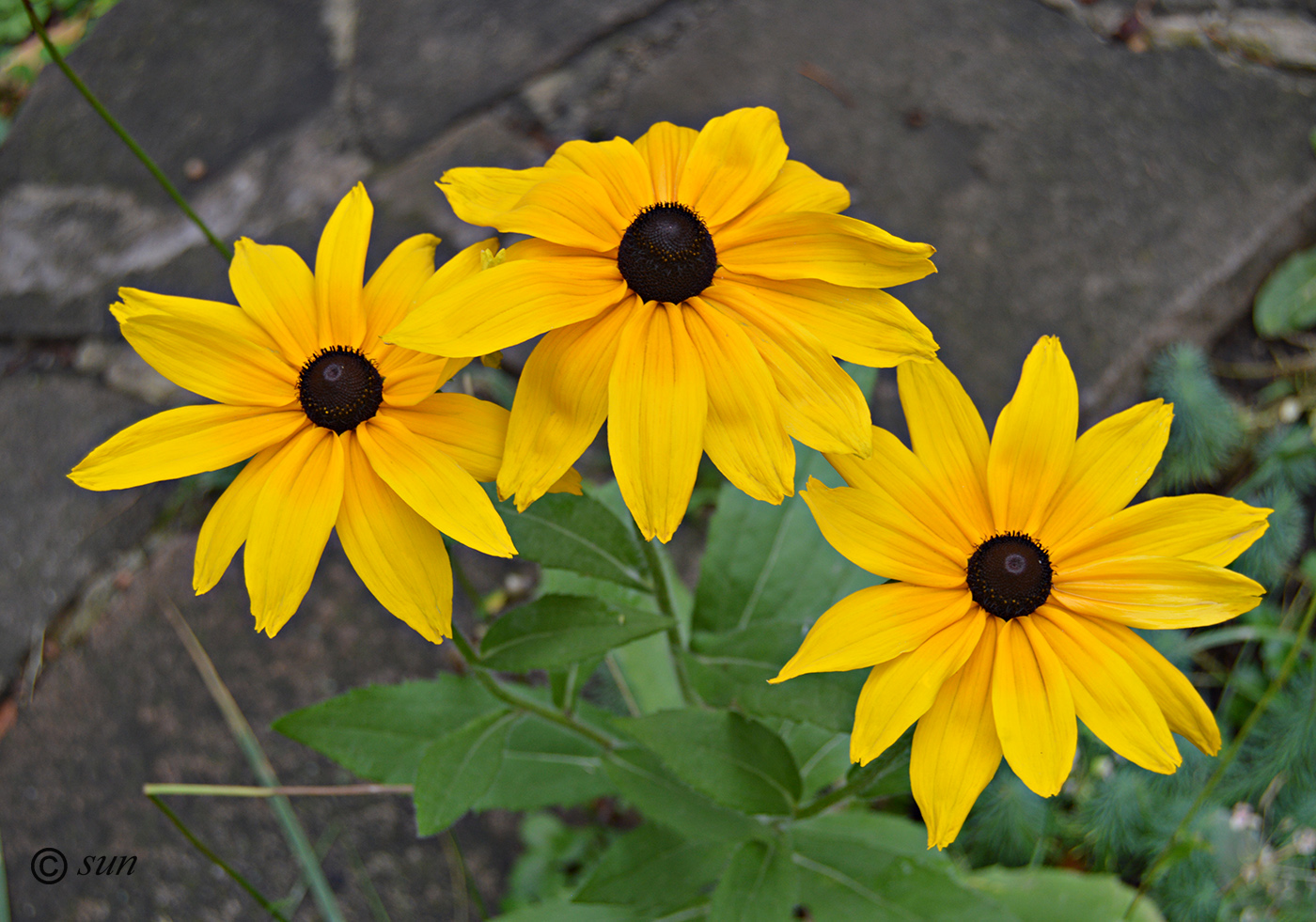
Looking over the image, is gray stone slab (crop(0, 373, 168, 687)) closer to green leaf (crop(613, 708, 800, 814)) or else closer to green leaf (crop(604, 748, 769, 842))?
green leaf (crop(604, 748, 769, 842))

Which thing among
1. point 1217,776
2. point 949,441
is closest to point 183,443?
point 949,441

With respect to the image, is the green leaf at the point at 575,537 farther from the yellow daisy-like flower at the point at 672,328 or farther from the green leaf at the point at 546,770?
the green leaf at the point at 546,770

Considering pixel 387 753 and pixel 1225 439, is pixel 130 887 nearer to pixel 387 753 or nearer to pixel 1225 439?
pixel 387 753

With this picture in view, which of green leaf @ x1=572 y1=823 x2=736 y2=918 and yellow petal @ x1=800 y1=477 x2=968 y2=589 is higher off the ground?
yellow petal @ x1=800 y1=477 x2=968 y2=589

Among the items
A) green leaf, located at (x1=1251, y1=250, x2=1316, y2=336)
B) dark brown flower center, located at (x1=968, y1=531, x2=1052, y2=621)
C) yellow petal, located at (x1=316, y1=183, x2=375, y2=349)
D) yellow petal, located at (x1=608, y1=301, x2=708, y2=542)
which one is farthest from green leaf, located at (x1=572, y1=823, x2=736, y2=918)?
green leaf, located at (x1=1251, y1=250, x2=1316, y2=336)

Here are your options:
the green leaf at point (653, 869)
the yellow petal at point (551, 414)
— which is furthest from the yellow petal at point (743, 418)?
the green leaf at point (653, 869)

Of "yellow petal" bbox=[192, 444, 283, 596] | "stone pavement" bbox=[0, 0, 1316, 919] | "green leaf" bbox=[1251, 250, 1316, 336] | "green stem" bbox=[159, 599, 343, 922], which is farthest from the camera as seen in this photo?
"green leaf" bbox=[1251, 250, 1316, 336]

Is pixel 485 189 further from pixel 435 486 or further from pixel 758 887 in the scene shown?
pixel 758 887
